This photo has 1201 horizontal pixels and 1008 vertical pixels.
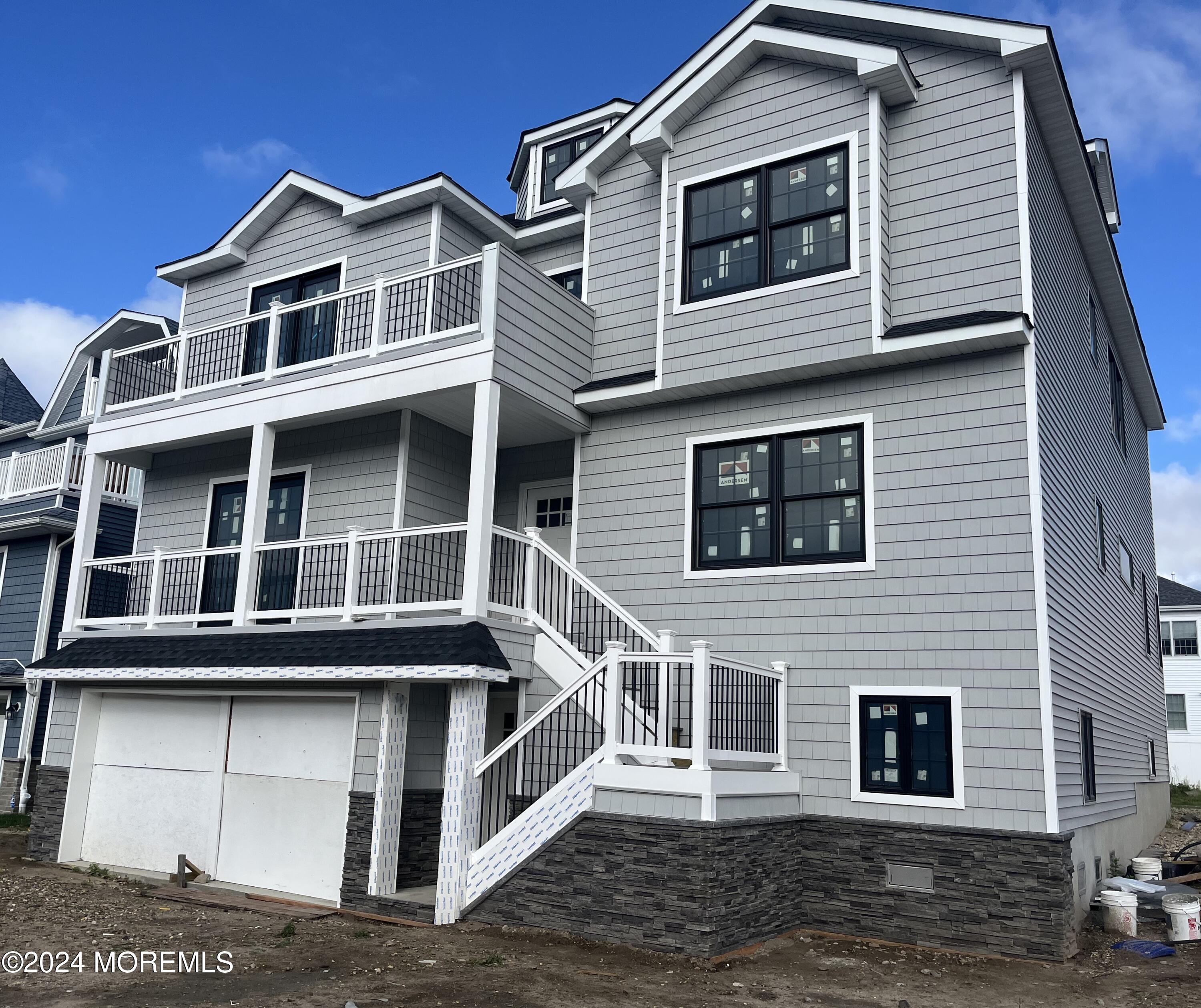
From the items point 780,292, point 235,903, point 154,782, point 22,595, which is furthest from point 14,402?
point 780,292

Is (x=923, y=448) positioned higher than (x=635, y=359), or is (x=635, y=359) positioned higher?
(x=635, y=359)

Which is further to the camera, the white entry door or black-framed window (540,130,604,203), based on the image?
black-framed window (540,130,604,203)

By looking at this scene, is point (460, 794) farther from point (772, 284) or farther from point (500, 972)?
point (772, 284)

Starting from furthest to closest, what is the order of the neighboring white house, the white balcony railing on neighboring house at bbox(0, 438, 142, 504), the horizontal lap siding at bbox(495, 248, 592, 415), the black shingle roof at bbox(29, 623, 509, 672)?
the neighboring white house → the white balcony railing on neighboring house at bbox(0, 438, 142, 504) → the horizontal lap siding at bbox(495, 248, 592, 415) → the black shingle roof at bbox(29, 623, 509, 672)

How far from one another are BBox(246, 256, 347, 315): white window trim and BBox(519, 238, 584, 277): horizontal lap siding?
266 cm

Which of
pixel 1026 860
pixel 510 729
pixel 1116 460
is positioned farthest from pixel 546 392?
pixel 1116 460

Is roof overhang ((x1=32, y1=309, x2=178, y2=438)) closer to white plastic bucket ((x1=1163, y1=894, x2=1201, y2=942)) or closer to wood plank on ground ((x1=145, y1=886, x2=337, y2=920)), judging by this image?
wood plank on ground ((x1=145, y1=886, x2=337, y2=920))

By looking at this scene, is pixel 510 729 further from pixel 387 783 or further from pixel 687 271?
pixel 687 271

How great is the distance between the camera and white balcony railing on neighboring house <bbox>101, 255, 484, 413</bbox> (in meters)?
12.5

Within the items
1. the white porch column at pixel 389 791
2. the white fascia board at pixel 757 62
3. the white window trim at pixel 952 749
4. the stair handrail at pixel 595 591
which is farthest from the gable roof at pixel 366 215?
the white window trim at pixel 952 749

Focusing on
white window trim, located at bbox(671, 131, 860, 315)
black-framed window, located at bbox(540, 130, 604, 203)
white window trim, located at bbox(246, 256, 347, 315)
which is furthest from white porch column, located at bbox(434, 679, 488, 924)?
black-framed window, located at bbox(540, 130, 604, 203)

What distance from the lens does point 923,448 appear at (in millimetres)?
10750

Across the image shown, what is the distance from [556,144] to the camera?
1967 centimetres

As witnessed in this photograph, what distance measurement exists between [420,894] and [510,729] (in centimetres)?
266
